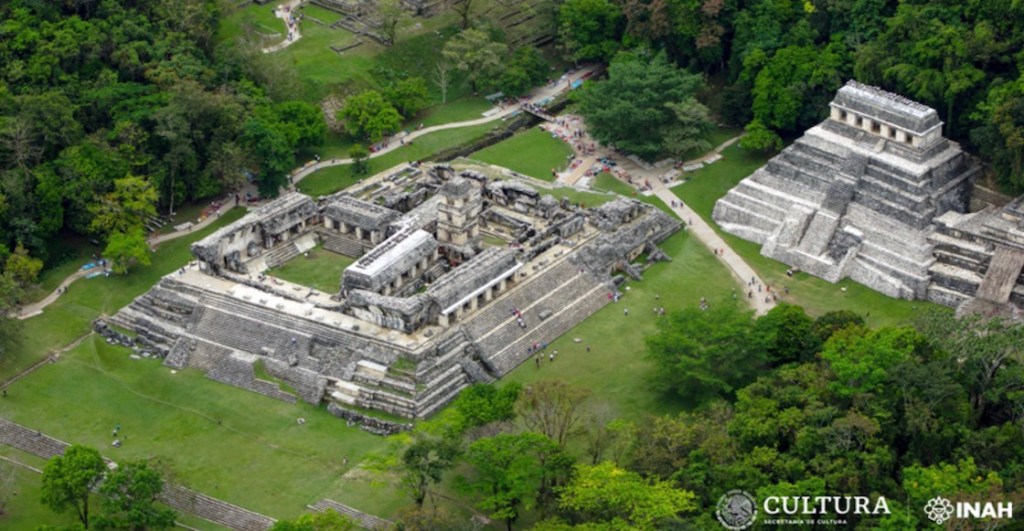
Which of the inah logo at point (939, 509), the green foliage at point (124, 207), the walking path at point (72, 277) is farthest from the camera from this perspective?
the green foliage at point (124, 207)

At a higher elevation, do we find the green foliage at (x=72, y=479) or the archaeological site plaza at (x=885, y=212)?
the archaeological site plaza at (x=885, y=212)

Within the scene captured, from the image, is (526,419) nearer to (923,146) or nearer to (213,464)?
(213,464)

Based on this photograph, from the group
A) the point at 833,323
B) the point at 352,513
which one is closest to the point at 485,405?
the point at 352,513

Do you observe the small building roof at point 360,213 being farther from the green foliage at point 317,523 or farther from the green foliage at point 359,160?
the green foliage at point 317,523

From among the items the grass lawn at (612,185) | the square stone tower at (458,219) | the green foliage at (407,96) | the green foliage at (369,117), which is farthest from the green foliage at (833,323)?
the green foliage at (407,96)

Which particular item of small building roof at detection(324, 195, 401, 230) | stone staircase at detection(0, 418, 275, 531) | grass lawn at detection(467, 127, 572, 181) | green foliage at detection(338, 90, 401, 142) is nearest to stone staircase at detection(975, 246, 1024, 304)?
grass lawn at detection(467, 127, 572, 181)

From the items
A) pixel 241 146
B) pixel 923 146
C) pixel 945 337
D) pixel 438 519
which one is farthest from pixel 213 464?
pixel 923 146

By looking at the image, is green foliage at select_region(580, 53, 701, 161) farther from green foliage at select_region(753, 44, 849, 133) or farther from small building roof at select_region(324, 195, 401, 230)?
small building roof at select_region(324, 195, 401, 230)
